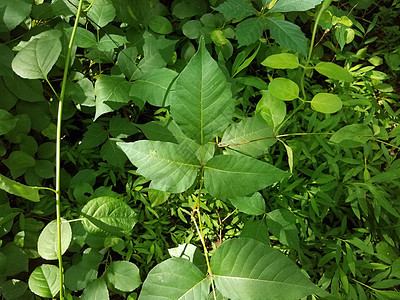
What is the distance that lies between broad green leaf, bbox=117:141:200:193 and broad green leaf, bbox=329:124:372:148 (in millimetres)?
769

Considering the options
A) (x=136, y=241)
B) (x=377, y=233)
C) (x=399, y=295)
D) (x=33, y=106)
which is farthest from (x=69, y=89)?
(x=399, y=295)

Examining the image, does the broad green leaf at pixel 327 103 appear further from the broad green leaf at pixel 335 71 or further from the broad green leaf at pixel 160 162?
the broad green leaf at pixel 160 162

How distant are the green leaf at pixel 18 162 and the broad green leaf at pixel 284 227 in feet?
3.39

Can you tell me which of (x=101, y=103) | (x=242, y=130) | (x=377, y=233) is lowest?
(x=377, y=233)

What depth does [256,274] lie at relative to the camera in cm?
78

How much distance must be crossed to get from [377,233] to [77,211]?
1407mm

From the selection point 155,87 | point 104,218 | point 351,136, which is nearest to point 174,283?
point 104,218

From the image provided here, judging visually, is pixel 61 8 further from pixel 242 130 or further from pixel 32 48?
pixel 242 130

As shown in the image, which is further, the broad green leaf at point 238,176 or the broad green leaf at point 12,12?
the broad green leaf at point 12,12

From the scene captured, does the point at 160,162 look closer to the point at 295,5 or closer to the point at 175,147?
the point at 175,147

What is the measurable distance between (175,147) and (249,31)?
0.62m

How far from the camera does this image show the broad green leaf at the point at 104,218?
3.65ft

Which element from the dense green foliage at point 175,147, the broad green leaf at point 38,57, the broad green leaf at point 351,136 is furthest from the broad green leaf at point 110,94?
the broad green leaf at point 351,136

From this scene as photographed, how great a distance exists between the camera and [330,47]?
1786 mm
